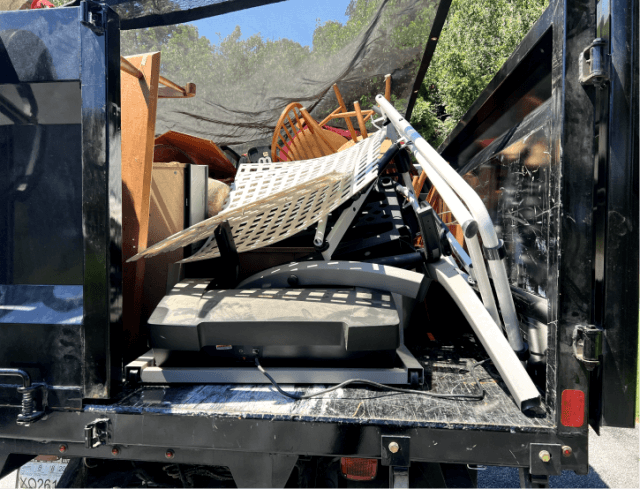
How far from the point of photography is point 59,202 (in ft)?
4.02

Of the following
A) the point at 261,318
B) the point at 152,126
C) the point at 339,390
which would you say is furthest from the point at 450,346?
the point at 152,126

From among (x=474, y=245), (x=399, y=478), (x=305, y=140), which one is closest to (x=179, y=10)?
(x=305, y=140)

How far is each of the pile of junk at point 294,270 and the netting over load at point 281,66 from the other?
2.20 m

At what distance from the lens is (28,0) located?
200 centimetres

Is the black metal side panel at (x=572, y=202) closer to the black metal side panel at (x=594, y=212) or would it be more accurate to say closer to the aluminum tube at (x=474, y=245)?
the black metal side panel at (x=594, y=212)

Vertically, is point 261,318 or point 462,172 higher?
point 462,172

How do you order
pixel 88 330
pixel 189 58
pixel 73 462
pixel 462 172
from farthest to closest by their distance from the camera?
pixel 189 58
pixel 462 172
pixel 73 462
pixel 88 330

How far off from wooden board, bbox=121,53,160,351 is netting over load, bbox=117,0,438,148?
256cm

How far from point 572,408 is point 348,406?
563mm

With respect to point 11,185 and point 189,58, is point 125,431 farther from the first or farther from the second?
point 189,58

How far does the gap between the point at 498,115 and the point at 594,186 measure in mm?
1137

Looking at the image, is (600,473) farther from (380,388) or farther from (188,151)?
(188,151)

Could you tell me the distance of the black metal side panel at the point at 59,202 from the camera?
118 cm

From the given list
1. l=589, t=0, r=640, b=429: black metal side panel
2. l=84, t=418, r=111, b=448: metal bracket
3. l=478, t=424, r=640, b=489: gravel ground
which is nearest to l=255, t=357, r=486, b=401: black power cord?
l=589, t=0, r=640, b=429: black metal side panel
